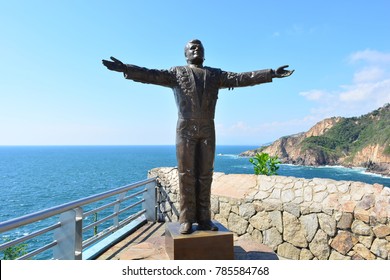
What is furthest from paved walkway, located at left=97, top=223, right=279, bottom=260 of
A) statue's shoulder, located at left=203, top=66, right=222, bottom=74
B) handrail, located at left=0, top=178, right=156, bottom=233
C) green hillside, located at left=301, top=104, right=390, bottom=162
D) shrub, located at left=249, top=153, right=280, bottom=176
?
green hillside, located at left=301, top=104, right=390, bottom=162

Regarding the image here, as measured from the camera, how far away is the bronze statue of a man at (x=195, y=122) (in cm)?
330

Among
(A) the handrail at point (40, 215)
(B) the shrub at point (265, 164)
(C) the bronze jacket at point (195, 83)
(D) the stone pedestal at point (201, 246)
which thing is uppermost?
(C) the bronze jacket at point (195, 83)

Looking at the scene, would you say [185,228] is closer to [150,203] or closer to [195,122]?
[195,122]

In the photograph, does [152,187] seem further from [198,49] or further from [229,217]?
[198,49]

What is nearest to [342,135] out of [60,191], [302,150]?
[302,150]

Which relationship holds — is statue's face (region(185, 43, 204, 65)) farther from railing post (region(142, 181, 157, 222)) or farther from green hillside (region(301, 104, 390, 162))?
green hillside (region(301, 104, 390, 162))

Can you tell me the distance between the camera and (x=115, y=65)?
2.97 meters

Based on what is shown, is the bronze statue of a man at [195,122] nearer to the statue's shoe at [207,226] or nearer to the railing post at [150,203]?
the statue's shoe at [207,226]

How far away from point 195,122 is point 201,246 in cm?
134

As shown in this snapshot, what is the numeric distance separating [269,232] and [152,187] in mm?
2936

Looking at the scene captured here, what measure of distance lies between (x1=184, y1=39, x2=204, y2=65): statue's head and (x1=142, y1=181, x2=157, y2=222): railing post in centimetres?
427

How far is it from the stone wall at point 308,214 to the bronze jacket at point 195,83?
127 inches

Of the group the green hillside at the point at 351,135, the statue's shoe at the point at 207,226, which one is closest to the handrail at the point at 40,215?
the statue's shoe at the point at 207,226

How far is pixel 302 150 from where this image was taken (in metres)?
67.0
